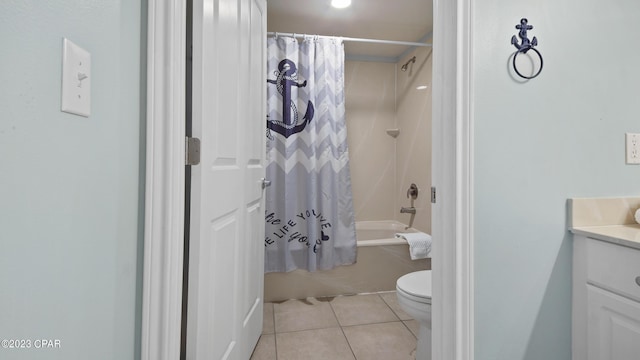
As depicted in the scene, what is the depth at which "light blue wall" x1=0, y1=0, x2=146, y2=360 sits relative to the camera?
417 mm

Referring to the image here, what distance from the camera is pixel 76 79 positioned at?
53 cm

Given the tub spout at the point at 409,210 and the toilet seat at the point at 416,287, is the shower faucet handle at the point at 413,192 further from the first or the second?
the toilet seat at the point at 416,287

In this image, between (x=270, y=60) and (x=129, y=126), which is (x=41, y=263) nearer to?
(x=129, y=126)

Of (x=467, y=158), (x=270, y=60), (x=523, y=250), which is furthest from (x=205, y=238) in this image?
(x=270, y=60)

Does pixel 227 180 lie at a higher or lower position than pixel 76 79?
lower

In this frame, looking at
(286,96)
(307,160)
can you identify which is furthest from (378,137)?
(286,96)

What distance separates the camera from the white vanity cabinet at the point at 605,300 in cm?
96

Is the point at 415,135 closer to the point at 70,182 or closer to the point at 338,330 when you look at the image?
the point at 338,330

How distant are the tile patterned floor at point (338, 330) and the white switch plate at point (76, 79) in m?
1.58

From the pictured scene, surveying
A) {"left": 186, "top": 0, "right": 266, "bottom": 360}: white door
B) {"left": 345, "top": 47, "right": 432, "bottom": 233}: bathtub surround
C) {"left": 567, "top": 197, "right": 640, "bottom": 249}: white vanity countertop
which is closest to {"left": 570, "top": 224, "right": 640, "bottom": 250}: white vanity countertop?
{"left": 567, "top": 197, "right": 640, "bottom": 249}: white vanity countertop

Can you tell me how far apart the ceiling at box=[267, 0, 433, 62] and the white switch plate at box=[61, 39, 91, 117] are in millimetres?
2132

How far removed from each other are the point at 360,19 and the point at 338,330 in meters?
2.43

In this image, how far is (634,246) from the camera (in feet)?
3.13

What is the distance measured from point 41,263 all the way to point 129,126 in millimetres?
374
